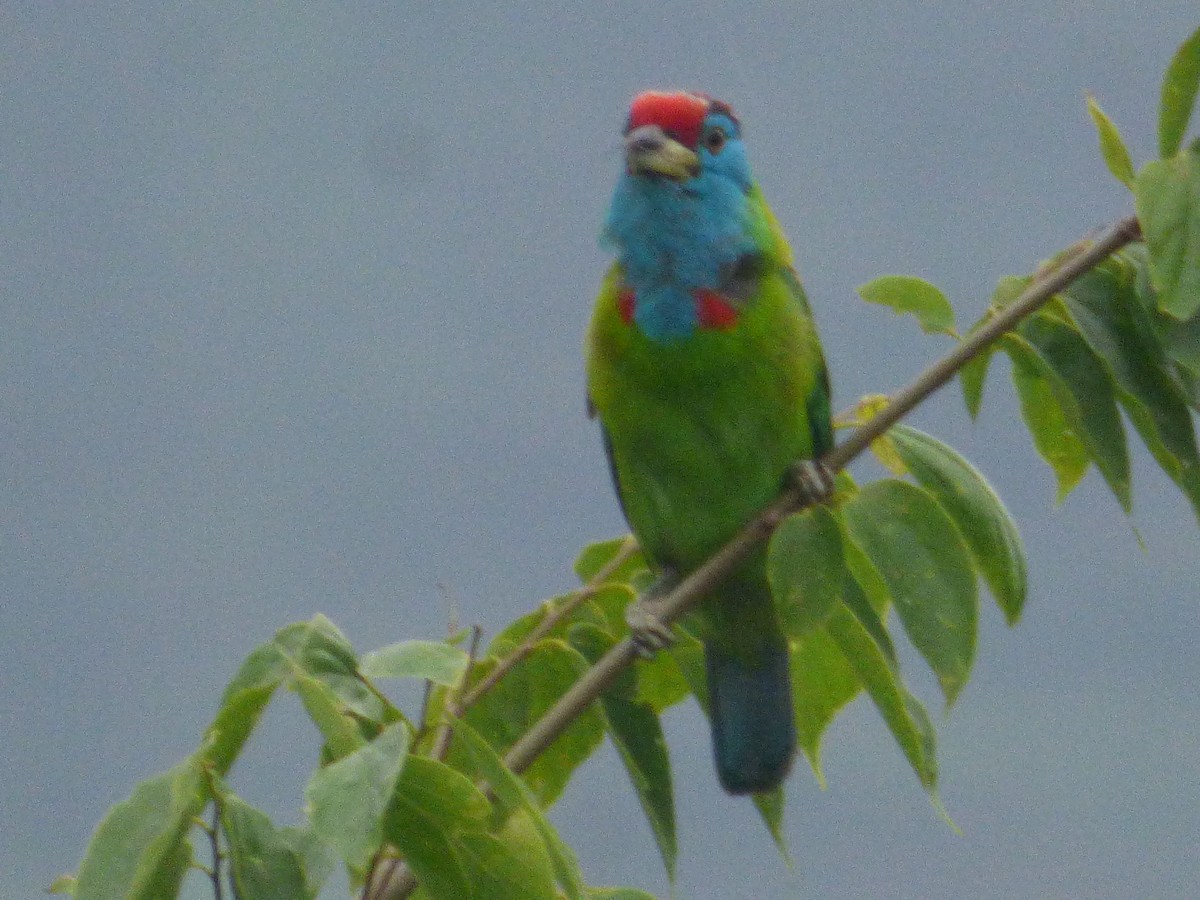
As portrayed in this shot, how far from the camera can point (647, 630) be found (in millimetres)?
1890

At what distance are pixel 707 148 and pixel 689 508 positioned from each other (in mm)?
624

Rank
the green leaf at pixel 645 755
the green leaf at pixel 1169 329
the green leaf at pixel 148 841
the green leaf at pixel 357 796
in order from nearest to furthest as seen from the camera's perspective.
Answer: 1. the green leaf at pixel 357 796
2. the green leaf at pixel 148 841
3. the green leaf at pixel 1169 329
4. the green leaf at pixel 645 755

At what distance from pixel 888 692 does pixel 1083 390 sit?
0.43 metres

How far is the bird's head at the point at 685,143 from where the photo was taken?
2.58 m

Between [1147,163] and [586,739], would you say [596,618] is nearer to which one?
[586,739]

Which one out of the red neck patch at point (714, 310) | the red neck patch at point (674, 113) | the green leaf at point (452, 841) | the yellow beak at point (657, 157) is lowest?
the green leaf at point (452, 841)

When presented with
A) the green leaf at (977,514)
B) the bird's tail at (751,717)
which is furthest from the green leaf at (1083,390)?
the bird's tail at (751,717)

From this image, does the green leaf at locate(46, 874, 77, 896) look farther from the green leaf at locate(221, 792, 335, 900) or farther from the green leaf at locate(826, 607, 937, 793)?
the green leaf at locate(826, 607, 937, 793)

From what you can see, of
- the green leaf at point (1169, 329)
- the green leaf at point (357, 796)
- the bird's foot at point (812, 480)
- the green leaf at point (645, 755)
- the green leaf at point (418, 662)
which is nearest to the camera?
the green leaf at point (357, 796)

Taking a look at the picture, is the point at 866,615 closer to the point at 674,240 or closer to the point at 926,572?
the point at 926,572

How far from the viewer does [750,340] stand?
8.24ft

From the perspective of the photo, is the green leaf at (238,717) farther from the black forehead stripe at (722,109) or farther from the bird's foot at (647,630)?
the black forehead stripe at (722,109)

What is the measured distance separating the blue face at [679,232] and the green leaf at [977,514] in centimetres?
73

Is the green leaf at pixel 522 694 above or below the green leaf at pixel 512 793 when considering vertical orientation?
above
